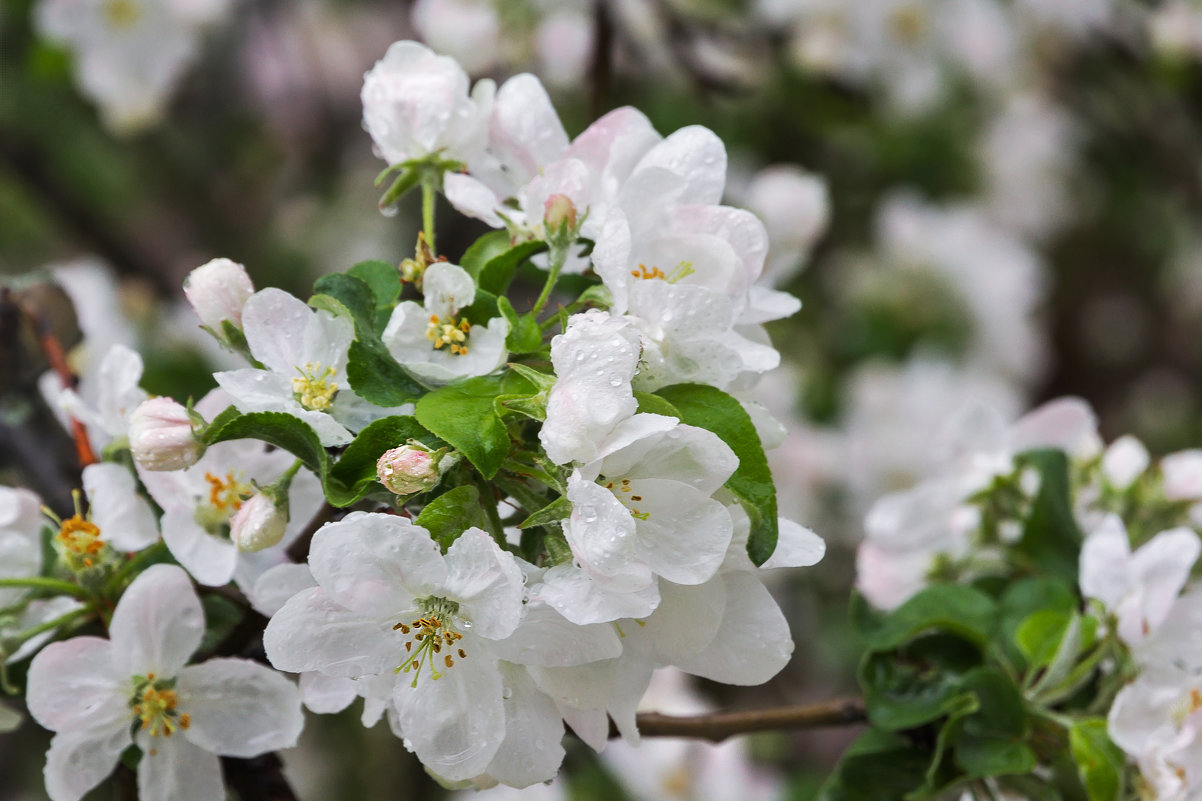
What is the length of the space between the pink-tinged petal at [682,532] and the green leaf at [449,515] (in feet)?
0.25

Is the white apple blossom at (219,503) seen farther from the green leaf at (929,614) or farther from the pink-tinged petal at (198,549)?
the green leaf at (929,614)

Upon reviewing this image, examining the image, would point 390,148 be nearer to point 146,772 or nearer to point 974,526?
point 146,772

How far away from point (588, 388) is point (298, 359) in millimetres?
175

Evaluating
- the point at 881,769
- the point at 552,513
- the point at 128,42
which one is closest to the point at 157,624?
the point at 552,513

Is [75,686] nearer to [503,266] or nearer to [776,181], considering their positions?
[503,266]

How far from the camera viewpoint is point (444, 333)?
0.62 metres

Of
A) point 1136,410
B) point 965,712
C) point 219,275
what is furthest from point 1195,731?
point 1136,410

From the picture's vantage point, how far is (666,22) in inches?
63.4

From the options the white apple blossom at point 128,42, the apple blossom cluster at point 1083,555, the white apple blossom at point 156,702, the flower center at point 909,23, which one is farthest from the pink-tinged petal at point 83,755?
the flower center at point 909,23

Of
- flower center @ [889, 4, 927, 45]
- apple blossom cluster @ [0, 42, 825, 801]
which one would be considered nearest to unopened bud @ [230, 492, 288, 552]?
apple blossom cluster @ [0, 42, 825, 801]

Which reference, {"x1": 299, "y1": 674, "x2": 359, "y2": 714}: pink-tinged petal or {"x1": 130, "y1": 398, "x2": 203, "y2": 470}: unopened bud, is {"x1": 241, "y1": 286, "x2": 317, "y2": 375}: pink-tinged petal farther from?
{"x1": 299, "y1": 674, "x2": 359, "y2": 714}: pink-tinged petal

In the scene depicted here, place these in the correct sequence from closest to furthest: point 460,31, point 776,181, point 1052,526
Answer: point 1052,526 → point 776,181 → point 460,31

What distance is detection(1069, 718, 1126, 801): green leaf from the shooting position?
757mm

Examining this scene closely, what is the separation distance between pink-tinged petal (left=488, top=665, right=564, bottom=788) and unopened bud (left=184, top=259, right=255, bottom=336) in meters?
0.24
